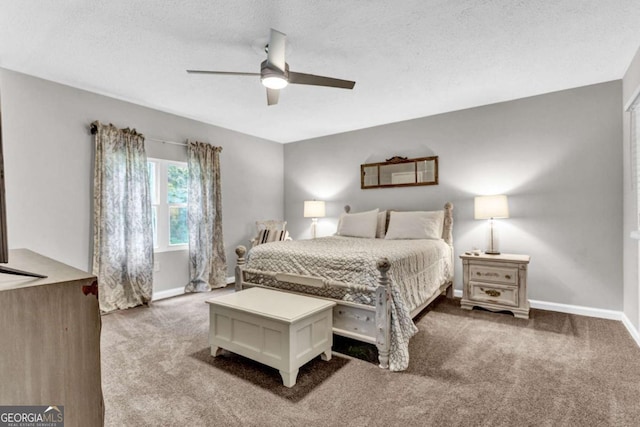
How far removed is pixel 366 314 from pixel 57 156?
3482 mm

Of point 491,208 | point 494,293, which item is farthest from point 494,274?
point 491,208

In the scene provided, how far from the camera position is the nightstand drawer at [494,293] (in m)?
3.34

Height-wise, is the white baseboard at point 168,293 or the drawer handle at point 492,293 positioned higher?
the drawer handle at point 492,293

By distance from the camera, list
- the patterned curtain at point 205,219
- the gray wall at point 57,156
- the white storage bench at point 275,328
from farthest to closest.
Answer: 1. the patterned curtain at point 205,219
2. the gray wall at point 57,156
3. the white storage bench at point 275,328

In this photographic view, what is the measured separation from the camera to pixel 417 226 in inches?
155

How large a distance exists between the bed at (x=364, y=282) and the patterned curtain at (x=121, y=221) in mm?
1501

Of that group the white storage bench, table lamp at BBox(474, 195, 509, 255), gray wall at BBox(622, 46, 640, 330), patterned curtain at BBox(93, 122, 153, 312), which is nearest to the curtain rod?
patterned curtain at BBox(93, 122, 153, 312)

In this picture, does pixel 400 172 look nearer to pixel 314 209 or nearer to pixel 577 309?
pixel 314 209

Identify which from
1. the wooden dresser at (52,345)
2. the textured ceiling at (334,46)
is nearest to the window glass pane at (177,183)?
the textured ceiling at (334,46)

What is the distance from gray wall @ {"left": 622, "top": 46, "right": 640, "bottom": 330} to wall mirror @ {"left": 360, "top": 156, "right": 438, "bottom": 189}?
1892 mm

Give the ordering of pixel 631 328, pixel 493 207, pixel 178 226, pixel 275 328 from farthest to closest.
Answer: pixel 178 226, pixel 493 207, pixel 631 328, pixel 275 328

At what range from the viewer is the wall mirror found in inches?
172
